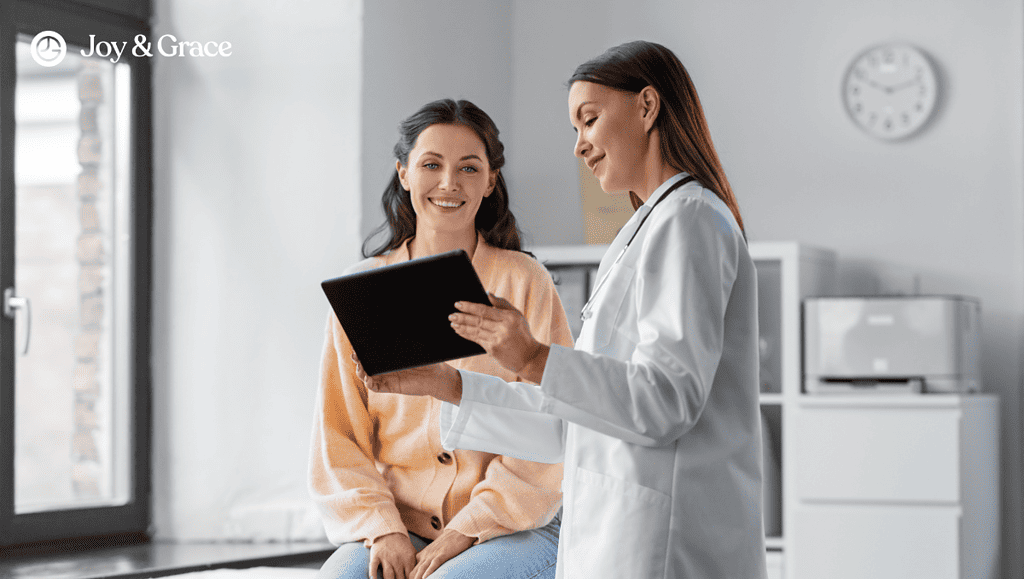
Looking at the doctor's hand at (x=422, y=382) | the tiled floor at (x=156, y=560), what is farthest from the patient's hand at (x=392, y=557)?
the tiled floor at (x=156, y=560)

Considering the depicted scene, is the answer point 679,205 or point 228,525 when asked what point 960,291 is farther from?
point 679,205

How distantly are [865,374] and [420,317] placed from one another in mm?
2200

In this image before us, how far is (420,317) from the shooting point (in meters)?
1.23

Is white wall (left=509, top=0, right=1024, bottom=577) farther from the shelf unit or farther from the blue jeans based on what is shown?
the blue jeans

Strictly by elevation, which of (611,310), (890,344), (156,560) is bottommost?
(156,560)

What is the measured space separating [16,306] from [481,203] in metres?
1.45

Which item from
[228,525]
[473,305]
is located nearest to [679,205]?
[473,305]

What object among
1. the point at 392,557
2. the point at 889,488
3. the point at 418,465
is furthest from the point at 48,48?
the point at 889,488

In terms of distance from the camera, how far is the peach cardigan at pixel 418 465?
156 cm

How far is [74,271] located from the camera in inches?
112

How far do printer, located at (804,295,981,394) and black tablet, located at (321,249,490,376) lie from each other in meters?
2.13

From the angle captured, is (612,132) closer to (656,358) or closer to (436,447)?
(656,358)

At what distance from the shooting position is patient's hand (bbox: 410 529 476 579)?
1489 mm

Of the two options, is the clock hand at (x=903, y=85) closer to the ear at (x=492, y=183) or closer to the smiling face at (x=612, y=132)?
the ear at (x=492, y=183)
